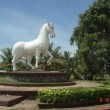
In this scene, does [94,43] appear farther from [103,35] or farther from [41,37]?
[41,37]

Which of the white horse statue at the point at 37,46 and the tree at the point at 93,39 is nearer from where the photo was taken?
the white horse statue at the point at 37,46

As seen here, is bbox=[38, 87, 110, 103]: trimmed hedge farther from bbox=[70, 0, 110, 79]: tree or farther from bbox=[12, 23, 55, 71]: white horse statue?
bbox=[70, 0, 110, 79]: tree

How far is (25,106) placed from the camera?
36.4ft

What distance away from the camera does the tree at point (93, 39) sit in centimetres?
2733

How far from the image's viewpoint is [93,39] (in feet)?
91.1

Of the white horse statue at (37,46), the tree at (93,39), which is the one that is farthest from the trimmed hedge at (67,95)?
the tree at (93,39)

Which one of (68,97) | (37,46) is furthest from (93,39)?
(68,97)

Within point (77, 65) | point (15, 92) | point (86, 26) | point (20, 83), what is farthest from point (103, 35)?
point (15, 92)

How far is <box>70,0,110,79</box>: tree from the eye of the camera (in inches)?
1076

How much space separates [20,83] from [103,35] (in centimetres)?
1700

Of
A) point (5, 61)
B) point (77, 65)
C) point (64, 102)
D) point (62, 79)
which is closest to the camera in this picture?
A: point (64, 102)

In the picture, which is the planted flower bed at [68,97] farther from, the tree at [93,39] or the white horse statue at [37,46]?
the tree at [93,39]

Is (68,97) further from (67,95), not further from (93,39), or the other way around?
(93,39)

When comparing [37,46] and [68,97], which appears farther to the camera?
[37,46]
